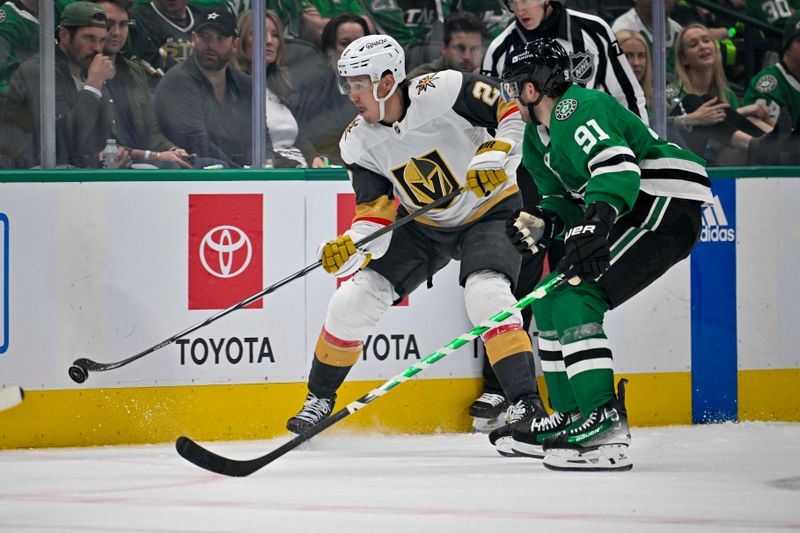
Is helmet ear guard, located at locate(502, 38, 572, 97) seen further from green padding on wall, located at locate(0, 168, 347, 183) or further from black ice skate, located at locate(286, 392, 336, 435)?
black ice skate, located at locate(286, 392, 336, 435)

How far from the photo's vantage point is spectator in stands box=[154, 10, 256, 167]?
13.9 feet

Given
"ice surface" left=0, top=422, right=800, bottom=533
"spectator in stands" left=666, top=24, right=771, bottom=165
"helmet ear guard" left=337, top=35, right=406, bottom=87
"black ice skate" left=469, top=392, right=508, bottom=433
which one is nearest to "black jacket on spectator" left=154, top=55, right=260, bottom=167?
"helmet ear guard" left=337, top=35, right=406, bottom=87

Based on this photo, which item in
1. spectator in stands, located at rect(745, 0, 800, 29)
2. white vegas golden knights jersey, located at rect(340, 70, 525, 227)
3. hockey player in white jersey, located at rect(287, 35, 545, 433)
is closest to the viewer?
hockey player in white jersey, located at rect(287, 35, 545, 433)

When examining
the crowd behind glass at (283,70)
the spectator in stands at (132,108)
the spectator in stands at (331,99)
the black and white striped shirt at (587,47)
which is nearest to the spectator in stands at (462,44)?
the crowd behind glass at (283,70)

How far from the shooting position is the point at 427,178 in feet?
13.4

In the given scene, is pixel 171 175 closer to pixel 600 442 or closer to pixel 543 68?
pixel 543 68

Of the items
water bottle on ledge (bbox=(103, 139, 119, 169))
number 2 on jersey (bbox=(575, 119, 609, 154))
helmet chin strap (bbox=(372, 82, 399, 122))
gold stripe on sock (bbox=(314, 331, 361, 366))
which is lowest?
gold stripe on sock (bbox=(314, 331, 361, 366))

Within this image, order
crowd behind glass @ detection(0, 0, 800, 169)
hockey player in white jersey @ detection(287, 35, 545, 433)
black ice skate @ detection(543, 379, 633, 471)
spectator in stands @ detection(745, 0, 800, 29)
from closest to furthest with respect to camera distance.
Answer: black ice skate @ detection(543, 379, 633, 471) < hockey player in white jersey @ detection(287, 35, 545, 433) < crowd behind glass @ detection(0, 0, 800, 169) < spectator in stands @ detection(745, 0, 800, 29)

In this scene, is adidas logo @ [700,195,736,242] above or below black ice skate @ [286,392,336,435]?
above

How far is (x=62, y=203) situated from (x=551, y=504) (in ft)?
6.25

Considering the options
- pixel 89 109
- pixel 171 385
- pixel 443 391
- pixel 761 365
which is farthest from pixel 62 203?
pixel 761 365

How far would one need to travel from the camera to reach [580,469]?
3449mm

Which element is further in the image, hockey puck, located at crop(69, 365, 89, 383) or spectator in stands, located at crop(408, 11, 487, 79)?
spectator in stands, located at crop(408, 11, 487, 79)

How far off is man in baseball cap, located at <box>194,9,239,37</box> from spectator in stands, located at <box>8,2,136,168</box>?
33 centimetres
